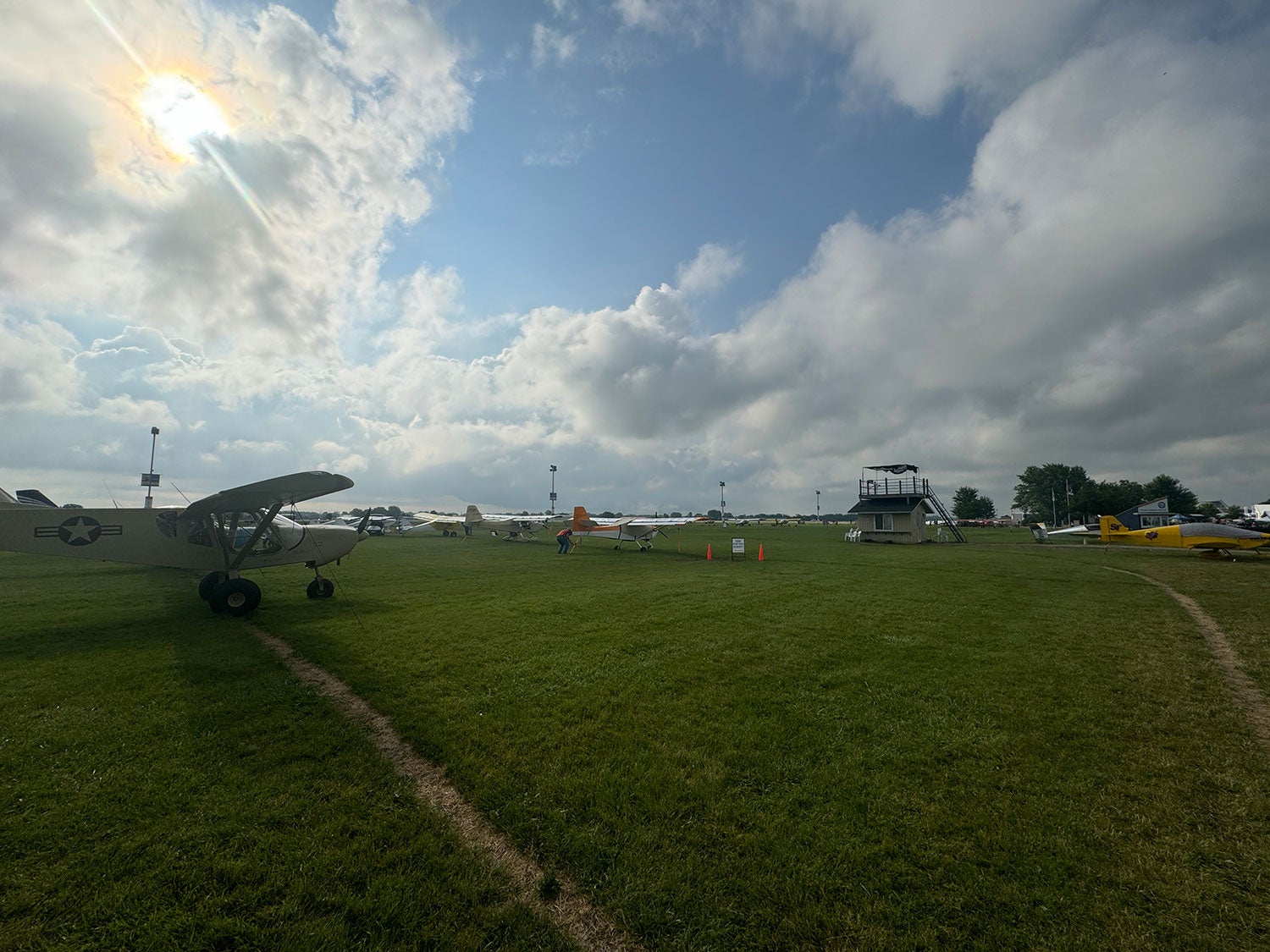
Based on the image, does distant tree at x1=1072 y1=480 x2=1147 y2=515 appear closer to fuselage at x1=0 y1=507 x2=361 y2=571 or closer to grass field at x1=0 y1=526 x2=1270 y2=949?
grass field at x1=0 y1=526 x2=1270 y2=949

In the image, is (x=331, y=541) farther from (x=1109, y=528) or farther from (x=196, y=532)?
(x=1109, y=528)

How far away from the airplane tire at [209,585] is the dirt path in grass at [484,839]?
833 cm

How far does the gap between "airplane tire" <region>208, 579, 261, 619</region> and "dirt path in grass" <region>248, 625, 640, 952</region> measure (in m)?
7.27

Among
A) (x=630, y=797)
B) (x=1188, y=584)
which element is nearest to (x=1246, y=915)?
(x=630, y=797)

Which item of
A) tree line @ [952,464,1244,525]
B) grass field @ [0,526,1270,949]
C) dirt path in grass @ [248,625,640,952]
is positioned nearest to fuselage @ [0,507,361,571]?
grass field @ [0,526,1270,949]

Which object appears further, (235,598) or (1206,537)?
(1206,537)

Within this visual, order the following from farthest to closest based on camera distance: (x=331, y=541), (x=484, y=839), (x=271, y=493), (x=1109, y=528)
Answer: (x=1109, y=528) → (x=331, y=541) → (x=271, y=493) → (x=484, y=839)

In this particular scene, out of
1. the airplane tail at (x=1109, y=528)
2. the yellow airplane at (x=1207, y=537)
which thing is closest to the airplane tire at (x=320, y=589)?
the yellow airplane at (x=1207, y=537)

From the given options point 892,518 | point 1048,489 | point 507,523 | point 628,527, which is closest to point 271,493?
point 628,527

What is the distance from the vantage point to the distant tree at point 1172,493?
91.5 meters

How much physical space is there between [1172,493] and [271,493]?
139149 mm

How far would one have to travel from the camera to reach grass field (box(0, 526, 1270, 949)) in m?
3.49

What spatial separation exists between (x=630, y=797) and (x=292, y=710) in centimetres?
508

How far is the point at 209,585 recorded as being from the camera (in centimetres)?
1298
